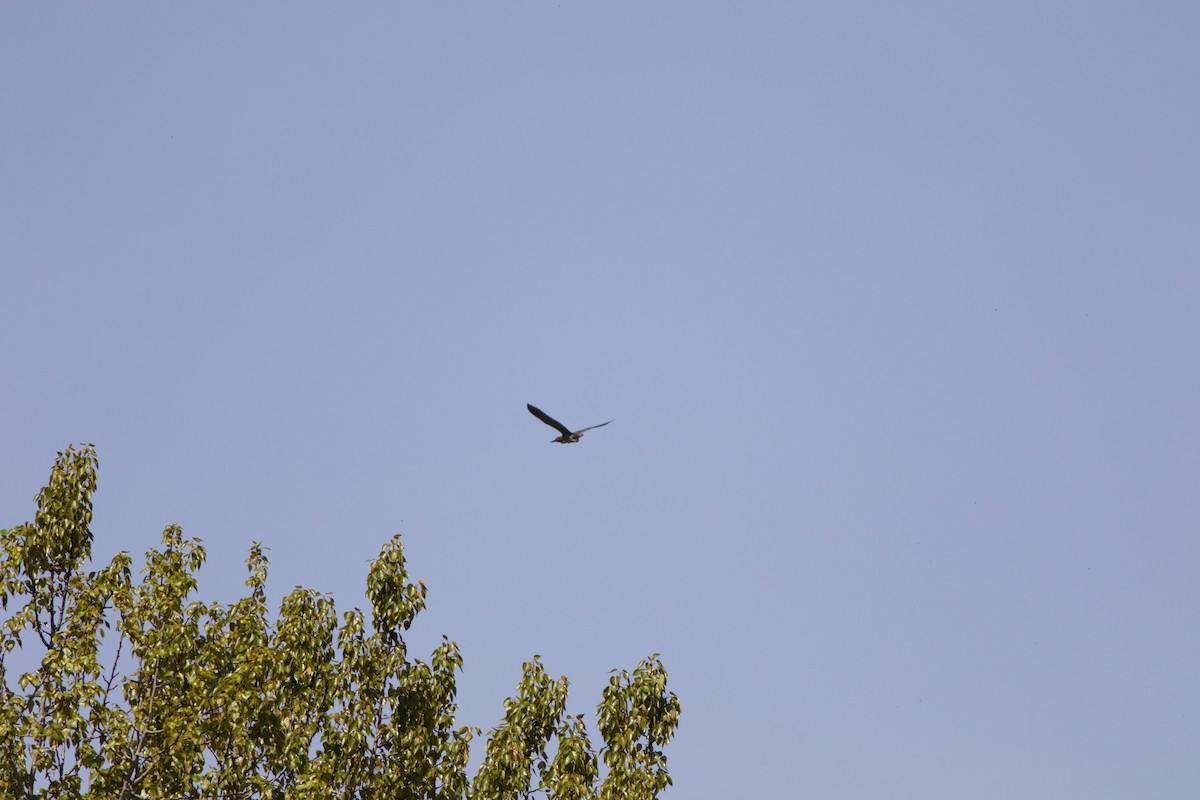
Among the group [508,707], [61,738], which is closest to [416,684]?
[508,707]

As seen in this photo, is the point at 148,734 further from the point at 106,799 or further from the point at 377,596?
the point at 377,596

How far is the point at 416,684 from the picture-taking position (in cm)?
2586

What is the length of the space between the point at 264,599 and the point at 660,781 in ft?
22.8

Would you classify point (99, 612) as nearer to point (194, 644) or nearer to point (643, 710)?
point (194, 644)

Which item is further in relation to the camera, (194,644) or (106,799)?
(194,644)

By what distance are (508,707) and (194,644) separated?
4.82 meters

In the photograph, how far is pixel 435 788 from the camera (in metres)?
25.5

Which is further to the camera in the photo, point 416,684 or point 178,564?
point 178,564

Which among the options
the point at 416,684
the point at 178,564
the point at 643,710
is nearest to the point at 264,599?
the point at 178,564

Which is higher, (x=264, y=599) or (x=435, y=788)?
(x=264, y=599)

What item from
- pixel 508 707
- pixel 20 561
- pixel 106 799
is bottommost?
pixel 106 799

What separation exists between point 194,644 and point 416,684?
356 cm

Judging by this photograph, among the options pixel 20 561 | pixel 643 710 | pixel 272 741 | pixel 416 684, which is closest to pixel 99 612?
pixel 20 561

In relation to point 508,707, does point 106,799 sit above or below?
below
